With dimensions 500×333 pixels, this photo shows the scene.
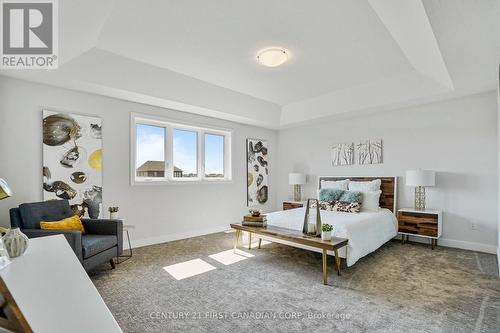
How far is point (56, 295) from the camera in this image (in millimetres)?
890

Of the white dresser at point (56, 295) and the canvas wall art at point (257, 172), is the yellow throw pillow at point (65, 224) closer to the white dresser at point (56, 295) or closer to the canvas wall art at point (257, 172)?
the white dresser at point (56, 295)

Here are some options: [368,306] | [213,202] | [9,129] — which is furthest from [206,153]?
[368,306]

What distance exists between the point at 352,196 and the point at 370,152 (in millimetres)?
1132

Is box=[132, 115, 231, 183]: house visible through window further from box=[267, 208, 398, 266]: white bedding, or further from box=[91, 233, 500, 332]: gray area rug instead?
box=[267, 208, 398, 266]: white bedding

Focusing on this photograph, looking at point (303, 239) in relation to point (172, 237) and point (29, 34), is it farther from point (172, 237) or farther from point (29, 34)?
point (29, 34)

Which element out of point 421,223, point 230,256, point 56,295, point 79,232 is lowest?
point 230,256

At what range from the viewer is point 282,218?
13.1 feet

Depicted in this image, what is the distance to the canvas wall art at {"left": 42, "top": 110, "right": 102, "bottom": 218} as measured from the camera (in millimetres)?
→ 3494

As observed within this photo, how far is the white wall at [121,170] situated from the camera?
10.7ft

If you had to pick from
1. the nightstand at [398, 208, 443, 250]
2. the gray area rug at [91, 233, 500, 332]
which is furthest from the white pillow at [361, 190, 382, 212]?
the gray area rug at [91, 233, 500, 332]

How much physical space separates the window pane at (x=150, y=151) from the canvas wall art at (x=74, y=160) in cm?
67

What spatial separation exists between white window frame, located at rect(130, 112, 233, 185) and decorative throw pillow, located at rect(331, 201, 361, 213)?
2275mm

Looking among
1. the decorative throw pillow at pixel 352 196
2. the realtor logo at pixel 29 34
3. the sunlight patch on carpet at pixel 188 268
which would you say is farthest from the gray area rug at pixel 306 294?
the realtor logo at pixel 29 34

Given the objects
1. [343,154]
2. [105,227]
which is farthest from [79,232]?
[343,154]
